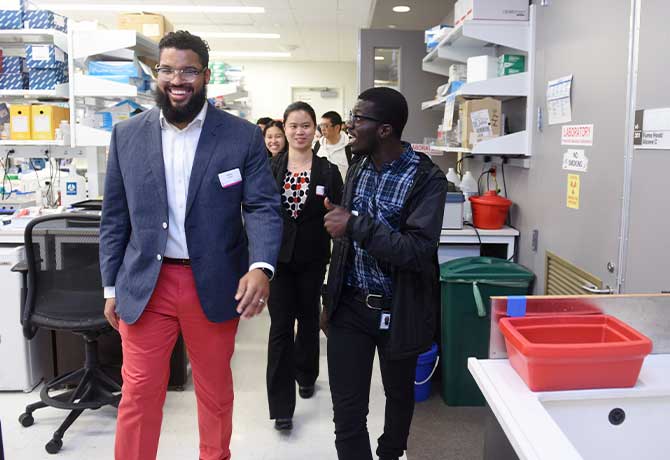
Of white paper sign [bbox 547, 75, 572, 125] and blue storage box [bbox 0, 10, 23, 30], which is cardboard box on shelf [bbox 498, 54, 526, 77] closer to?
white paper sign [bbox 547, 75, 572, 125]

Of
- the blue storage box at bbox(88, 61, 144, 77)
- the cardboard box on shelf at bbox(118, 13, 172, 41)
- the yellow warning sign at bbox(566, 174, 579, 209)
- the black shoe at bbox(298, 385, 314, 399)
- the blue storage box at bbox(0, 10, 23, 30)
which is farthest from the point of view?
the cardboard box on shelf at bbox(118, 13, 172, 41)

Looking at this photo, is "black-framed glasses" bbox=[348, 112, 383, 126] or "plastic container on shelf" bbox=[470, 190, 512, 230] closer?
"black-framed glasses" bbox=[348, 112, 383, 126]

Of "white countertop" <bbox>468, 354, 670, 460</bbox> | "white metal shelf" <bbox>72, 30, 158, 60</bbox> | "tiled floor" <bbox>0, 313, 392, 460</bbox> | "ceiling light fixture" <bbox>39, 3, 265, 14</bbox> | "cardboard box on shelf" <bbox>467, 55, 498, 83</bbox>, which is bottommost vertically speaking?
"tiled floor" <bbox>0, 313, 392, 460</bbox>

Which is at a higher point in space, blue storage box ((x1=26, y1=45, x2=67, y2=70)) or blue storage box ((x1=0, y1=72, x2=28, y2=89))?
blue storage box ((x1=26, y1=45, x2=67, y2=70))

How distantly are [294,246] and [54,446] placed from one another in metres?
1.25

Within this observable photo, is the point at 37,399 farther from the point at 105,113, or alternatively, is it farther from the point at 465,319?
the point at 465,319

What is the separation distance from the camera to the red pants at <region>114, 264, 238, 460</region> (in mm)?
1861

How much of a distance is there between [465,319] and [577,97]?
1101 mm

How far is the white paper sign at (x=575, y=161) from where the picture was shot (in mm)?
2438

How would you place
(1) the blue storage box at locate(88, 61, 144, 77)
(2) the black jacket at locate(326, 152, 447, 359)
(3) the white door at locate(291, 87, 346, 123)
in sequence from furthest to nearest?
(3) the white door at locate(291, 87, 346, 123) → (1) the blue storage box at locate(88, 61, 144, 77) → (2) the black jacket at locate(326, 152, 447, 359)

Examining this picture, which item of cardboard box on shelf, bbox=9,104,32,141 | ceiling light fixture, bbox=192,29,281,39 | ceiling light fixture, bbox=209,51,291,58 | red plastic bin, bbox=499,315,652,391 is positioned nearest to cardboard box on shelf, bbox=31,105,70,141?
cardboard box on shelf, bbox=9,104,32,141

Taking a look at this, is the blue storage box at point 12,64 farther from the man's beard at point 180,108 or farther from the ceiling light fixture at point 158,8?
the ceiling light fixture at point 158,8

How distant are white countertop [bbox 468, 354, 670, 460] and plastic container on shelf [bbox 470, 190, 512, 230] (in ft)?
5.97

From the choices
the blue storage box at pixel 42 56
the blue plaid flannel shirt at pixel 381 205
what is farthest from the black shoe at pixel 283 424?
the blue storage box at pixel 42 56
